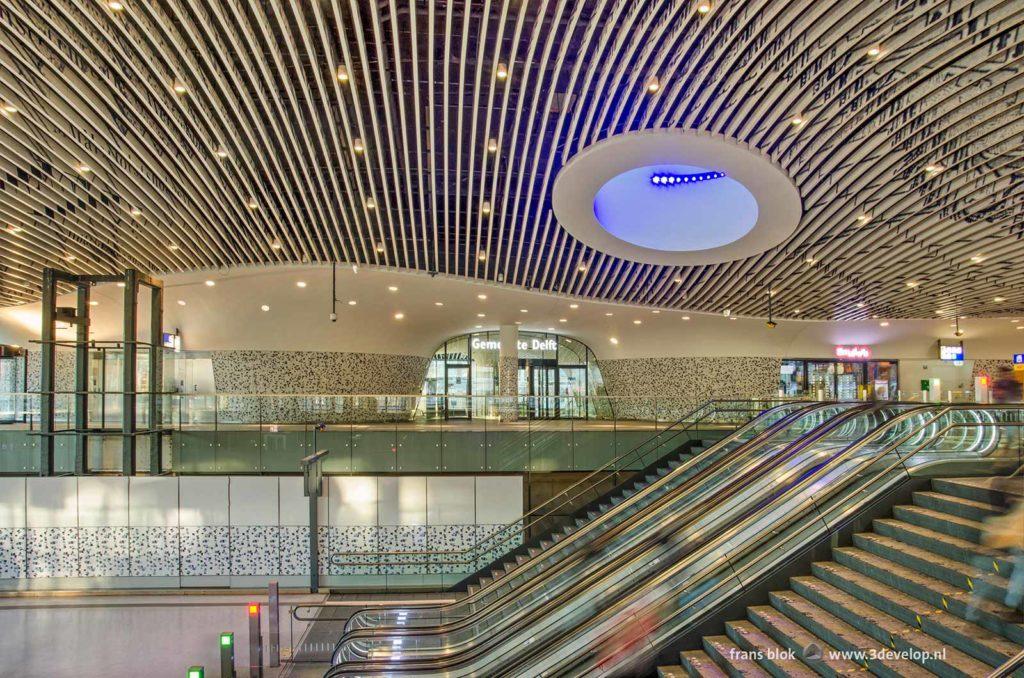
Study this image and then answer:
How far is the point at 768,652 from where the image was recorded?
13.6 feet

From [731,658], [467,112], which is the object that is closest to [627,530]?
[731,658]

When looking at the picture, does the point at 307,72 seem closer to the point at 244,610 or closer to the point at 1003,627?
the point at 1003,627

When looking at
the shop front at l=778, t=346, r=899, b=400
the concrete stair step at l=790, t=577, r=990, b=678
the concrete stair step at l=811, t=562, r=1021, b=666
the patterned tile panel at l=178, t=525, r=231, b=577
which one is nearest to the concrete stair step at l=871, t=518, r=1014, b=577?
the concrete stair step at l=811, t=562, r=1021, b=666

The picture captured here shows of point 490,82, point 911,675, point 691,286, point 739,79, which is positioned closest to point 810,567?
point 911,675

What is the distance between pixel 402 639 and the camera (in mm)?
6957

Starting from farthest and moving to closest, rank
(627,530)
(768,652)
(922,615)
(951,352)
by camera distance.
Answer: (951,352) < (627,530) < (768,652) < (922,615)

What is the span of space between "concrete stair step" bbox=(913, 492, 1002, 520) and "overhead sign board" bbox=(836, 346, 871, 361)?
20.1m

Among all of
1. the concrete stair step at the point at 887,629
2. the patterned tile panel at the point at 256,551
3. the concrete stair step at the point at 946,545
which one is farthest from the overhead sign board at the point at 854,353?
the concrete stair step at the point at 887,629

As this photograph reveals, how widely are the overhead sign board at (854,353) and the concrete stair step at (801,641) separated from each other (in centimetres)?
2124

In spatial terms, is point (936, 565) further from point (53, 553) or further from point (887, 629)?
point (53, 553)

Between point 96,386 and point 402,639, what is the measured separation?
30.9 ft

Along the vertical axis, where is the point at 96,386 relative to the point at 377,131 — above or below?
below

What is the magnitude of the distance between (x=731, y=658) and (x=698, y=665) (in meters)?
0.24

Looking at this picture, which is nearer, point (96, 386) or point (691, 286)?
point (96, 386)
